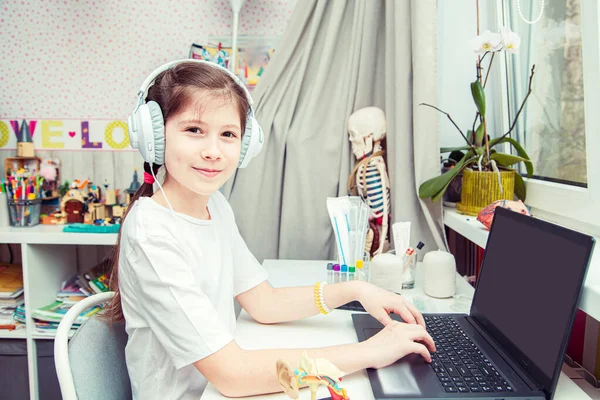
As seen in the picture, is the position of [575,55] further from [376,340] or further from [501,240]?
[376,340]

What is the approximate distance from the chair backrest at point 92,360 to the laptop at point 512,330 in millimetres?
468

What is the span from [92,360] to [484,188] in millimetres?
1060

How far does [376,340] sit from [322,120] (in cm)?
96

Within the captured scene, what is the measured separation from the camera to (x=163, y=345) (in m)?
0.79

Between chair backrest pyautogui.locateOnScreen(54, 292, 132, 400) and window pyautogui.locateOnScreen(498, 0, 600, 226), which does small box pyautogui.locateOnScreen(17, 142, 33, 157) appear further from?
window pyautogui.locateOnScreen(498, 0, 600, 226)

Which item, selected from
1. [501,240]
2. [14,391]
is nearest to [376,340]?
[501,240]

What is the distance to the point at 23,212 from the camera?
6.29ft

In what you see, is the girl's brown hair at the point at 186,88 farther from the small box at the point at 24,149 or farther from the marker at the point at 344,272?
the small box at the point at 24,149

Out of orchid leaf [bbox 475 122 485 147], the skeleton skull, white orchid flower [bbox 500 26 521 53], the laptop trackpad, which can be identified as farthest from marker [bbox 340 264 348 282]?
white orchid flower [bbox 500 26 521 53]

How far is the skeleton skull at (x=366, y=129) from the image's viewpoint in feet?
5.09

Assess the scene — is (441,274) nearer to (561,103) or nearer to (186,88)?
(561,103)

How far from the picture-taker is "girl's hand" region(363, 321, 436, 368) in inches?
31.4

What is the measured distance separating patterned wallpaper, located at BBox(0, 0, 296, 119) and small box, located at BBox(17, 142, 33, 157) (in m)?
0.13

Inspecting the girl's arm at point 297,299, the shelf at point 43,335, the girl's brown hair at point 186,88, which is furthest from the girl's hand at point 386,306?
the shelf at point 43,335
